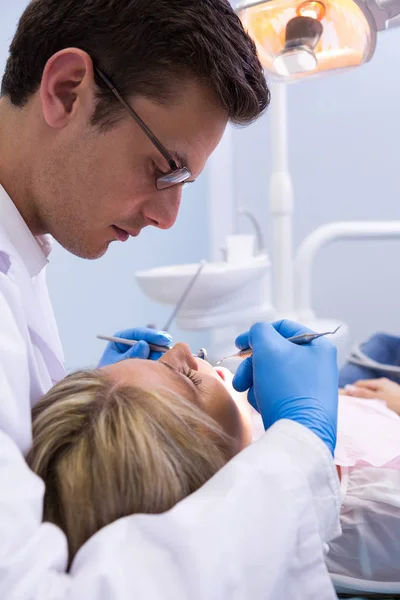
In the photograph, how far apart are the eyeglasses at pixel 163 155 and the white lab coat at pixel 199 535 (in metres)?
0.44

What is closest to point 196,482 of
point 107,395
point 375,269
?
point 107,395

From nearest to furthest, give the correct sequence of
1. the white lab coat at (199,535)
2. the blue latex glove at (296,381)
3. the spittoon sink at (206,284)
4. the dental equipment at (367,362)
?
1. the white lab coat at (199,535)
2. the blue latex glove at (296,381)
3. the dental equipment at (367,362)
4. the spittoon sink at (206,284)

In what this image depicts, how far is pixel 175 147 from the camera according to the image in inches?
40.8

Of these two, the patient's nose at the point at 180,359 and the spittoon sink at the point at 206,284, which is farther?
the spittoon sink at the point at 206,284

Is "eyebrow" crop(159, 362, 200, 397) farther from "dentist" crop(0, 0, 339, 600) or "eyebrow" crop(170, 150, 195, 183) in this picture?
"eyebrow" crop(170, 150, 195, 183)

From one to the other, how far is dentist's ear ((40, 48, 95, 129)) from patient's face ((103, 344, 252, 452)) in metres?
0.45

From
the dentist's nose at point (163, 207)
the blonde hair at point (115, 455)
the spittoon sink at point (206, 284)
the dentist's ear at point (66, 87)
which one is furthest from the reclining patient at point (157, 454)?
the spittoon sink at point (206, 284)

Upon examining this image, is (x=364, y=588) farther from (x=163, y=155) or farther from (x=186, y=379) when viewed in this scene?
(x=163, y=155)

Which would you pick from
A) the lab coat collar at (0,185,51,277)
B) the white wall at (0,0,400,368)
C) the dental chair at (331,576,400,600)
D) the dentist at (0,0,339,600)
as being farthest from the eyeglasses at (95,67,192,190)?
the white wall at (0,0,400,368)

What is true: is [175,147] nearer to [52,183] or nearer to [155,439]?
[52,183]

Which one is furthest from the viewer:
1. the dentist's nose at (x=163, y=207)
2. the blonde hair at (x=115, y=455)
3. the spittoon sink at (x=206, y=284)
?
the spittoon sink at (x=206, y=284)

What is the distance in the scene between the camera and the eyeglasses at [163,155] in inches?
39.0

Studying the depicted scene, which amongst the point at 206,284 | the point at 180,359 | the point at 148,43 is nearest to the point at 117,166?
the point at 148,43

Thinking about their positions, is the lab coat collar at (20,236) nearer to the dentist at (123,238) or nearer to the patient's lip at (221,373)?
the dentist at (123,238)
